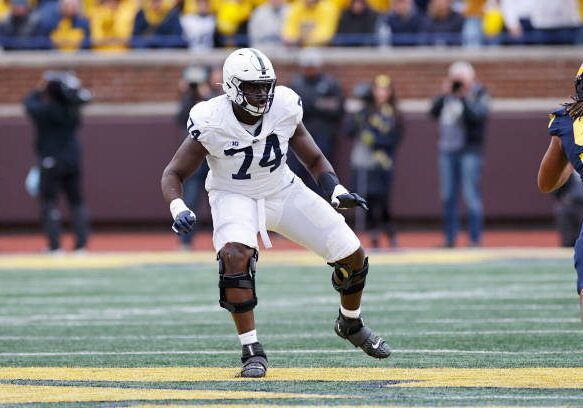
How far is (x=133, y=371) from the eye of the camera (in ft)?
22.5

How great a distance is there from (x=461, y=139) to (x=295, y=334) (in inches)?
281

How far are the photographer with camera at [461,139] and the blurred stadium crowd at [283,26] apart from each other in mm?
1852

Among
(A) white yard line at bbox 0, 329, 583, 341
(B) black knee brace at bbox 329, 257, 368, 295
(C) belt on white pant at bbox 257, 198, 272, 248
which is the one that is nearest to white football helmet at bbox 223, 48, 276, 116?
(C) belt on white pant at bbox 257, 198, 272, 248

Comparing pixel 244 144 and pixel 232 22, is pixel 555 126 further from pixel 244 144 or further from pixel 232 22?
pixel 232 22

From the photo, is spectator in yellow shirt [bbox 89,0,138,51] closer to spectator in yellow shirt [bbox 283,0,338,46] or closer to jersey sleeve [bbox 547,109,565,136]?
spectator in yellow shirt [bbox 283,0,338,46]

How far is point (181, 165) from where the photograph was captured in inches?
280

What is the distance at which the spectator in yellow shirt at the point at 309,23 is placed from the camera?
17.7 metres

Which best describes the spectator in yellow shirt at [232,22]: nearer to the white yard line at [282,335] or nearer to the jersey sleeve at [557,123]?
the white yard line at [282,335]

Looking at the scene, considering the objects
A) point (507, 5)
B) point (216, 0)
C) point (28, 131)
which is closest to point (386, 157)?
point (507, 5)

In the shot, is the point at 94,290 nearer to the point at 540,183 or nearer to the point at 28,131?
the point at 540,183

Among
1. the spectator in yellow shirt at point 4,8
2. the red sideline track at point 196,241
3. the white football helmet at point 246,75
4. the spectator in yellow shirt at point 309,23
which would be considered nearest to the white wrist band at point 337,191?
the white football helmet at point 246,75

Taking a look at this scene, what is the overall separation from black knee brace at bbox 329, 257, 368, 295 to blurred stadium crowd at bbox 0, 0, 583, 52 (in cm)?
1007

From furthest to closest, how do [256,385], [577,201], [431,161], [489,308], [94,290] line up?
[431,161] < [577,201] < [94,290] < [489,308] < [256,385]

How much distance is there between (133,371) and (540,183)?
206 cm
